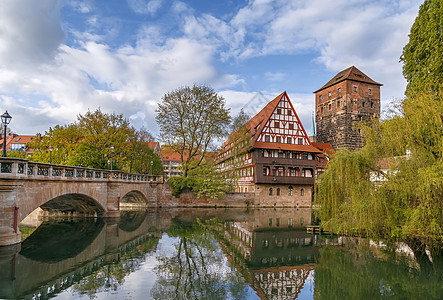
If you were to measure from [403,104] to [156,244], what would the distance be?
1341 centimetres

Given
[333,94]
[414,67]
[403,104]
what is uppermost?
[333,94]

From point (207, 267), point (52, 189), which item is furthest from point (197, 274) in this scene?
point (52, 189)

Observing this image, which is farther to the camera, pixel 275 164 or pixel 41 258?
pixel 275 164

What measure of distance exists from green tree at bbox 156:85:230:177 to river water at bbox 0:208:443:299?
19.7 meters

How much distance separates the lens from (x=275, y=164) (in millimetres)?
40375

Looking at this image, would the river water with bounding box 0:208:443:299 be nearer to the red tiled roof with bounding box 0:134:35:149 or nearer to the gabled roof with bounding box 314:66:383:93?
the gabled roof with bounding box 314:66:383:93

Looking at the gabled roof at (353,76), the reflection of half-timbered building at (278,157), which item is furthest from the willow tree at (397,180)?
the gabled roof at (353,76)

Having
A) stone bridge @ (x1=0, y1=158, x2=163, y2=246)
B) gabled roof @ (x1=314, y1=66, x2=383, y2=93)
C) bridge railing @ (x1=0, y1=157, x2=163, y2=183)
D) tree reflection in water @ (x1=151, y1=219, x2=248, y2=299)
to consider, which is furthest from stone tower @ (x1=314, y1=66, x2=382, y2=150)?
tree reflection in water @ (x1=151, y1=219, x2=248, y2=299)

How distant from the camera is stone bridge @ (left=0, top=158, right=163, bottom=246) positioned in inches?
480

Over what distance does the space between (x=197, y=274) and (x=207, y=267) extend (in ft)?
3.21

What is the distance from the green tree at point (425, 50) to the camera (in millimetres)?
16672

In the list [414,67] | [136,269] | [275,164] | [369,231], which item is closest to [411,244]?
[369,231]

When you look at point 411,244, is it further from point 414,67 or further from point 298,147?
point 298,147

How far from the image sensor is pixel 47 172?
1501cm
